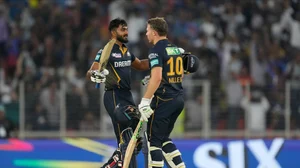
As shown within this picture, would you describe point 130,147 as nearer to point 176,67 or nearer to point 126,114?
point 126,114

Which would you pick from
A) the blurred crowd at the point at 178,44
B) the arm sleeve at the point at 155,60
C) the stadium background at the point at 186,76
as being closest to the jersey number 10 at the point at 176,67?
the arm sleeve at the point at 155,60

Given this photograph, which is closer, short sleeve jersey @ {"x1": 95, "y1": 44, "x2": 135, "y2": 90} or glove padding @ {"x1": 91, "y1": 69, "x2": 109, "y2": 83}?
glove padding @ {"x1": 91, "y1": 69, "x2": 109, "y2": 83}

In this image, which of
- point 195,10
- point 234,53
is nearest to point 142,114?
point 234,53

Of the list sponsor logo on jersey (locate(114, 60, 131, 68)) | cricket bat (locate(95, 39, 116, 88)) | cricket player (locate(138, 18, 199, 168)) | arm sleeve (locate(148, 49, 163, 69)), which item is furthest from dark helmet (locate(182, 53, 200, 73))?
cricket bat (locate(95, 39, 116, 88))

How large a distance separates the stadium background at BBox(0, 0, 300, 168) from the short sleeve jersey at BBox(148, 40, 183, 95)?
14.9ft

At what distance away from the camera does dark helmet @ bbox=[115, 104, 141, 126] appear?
12.0 metres

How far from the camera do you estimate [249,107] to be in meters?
17.9

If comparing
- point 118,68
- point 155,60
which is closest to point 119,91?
point 118,68

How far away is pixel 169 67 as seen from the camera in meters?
11.6

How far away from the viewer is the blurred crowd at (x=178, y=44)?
17953 millimetres

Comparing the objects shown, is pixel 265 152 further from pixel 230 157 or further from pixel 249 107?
pixel 249 107

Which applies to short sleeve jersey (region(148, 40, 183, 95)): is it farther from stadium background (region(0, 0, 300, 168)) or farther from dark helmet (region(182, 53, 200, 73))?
stadium background (region(0, 0, 300, 168))

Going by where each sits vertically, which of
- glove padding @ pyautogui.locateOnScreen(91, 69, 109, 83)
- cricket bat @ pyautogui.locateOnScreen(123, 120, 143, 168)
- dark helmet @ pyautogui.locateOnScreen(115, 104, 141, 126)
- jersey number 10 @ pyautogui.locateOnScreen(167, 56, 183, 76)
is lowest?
cricket bat @ pyautogui.locateOnScreen(123, 120, 143, 168)

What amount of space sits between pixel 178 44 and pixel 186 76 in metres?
1.47
